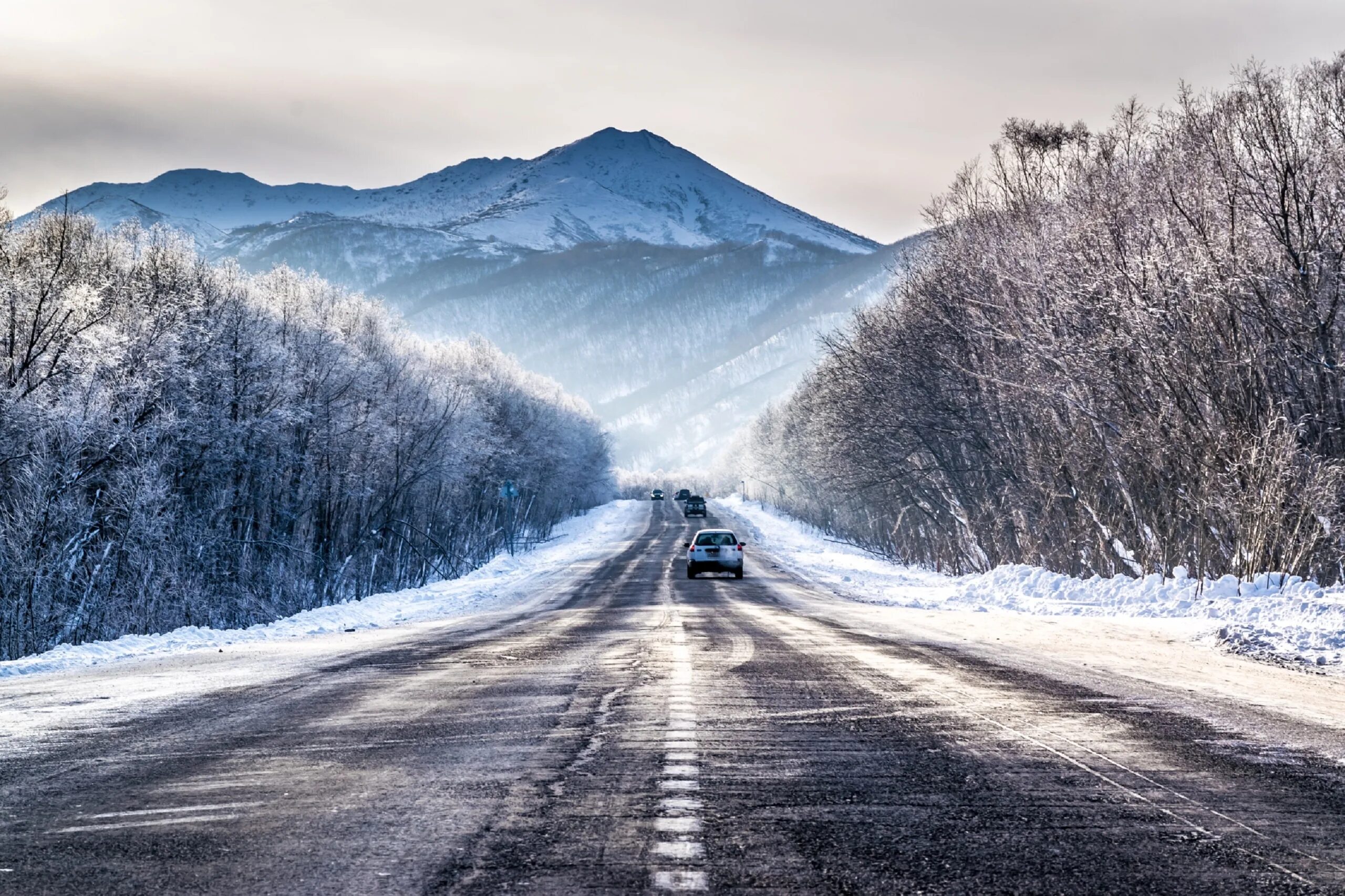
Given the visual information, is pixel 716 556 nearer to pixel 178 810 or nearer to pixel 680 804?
pixel 680 804

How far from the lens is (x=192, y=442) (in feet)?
94.1

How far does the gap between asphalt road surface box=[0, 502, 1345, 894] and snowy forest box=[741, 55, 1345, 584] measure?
1245cm

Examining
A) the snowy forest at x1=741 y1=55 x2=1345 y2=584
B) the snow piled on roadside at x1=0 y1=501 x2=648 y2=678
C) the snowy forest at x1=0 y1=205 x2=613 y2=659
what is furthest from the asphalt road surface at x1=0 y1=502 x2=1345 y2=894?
the snowy forest at x1=0 y1=205 x2=613 y2=659


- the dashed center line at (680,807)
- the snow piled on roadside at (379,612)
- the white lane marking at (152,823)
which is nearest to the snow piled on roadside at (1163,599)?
the dashed center line at (680,807)

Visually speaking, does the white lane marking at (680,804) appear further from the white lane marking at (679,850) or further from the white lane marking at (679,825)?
the white lane marking at (679,850)

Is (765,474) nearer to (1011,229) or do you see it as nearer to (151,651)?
(1011,229)

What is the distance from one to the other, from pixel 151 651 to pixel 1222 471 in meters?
18.7

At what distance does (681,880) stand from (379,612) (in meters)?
22.8

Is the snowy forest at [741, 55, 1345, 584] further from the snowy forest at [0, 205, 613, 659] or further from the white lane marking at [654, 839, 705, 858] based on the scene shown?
the snowy forest at [0, 205, 613, 659]

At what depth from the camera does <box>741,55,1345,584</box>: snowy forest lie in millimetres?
17188

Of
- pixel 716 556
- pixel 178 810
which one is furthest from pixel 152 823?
pixel 716 556

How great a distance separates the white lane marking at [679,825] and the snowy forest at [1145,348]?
1575cm

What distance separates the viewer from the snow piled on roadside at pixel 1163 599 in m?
11.4

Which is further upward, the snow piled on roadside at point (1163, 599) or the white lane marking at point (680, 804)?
the white lane marking at point (680, 804)
